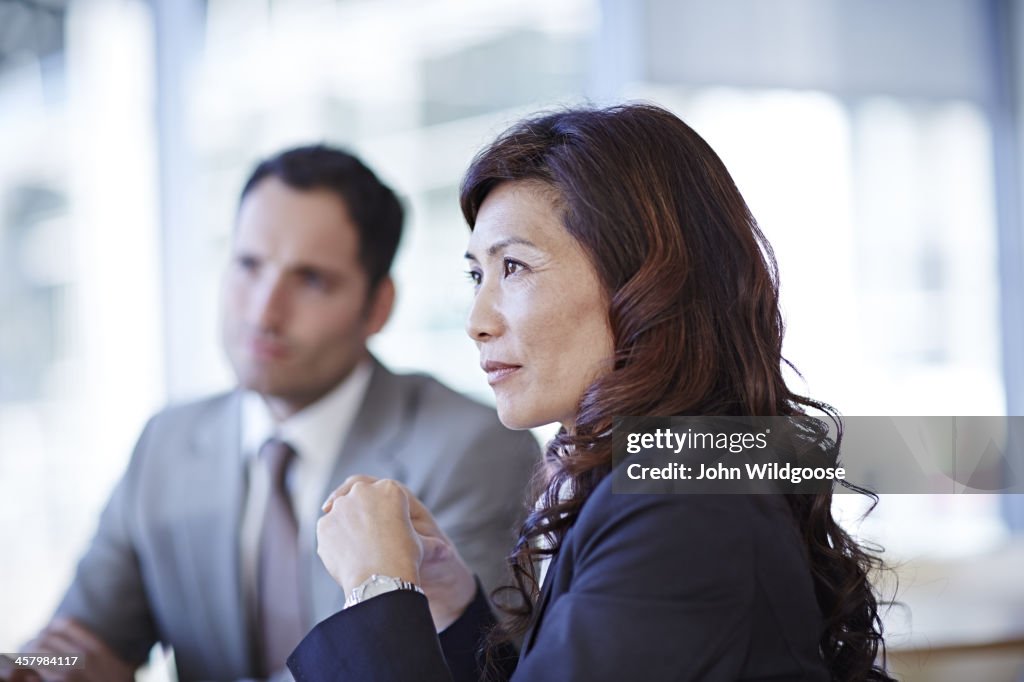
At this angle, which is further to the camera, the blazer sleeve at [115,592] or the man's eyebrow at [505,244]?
the blazer sleeve at [115,592]

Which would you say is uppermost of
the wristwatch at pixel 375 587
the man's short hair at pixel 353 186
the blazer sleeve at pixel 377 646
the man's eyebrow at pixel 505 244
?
the man's short hair at pixel 353 186

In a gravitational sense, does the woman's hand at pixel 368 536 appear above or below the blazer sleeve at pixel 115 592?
above

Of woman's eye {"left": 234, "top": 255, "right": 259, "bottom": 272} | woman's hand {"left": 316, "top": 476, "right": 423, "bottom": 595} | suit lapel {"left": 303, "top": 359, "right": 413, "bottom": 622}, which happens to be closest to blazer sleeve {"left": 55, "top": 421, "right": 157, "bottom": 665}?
suit lapel {"left": 303, "top": 359, "right": 413, "bottom": 622}

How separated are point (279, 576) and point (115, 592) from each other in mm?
322

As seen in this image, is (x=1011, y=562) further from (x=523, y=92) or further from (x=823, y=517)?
(x=823, y=517)

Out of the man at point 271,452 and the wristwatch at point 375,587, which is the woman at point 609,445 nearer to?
the wristwatch at point 375,587

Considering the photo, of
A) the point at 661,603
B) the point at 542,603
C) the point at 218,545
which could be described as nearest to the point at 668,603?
the point at 661,603

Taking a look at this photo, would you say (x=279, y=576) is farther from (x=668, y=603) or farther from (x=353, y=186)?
(x=668, y=603)

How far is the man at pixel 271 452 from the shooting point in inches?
76.0

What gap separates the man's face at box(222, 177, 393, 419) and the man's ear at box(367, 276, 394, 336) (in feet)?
0.12

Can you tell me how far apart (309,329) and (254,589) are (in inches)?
20.2

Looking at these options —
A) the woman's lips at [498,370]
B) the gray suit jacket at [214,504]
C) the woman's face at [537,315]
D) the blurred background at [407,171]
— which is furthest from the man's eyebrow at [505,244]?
the blurred background at [407,171]

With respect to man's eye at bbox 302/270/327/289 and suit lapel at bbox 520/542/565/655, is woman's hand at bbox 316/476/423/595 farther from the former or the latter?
man's eye at bbox 302/270/327/289

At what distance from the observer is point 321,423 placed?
78.6 inches
